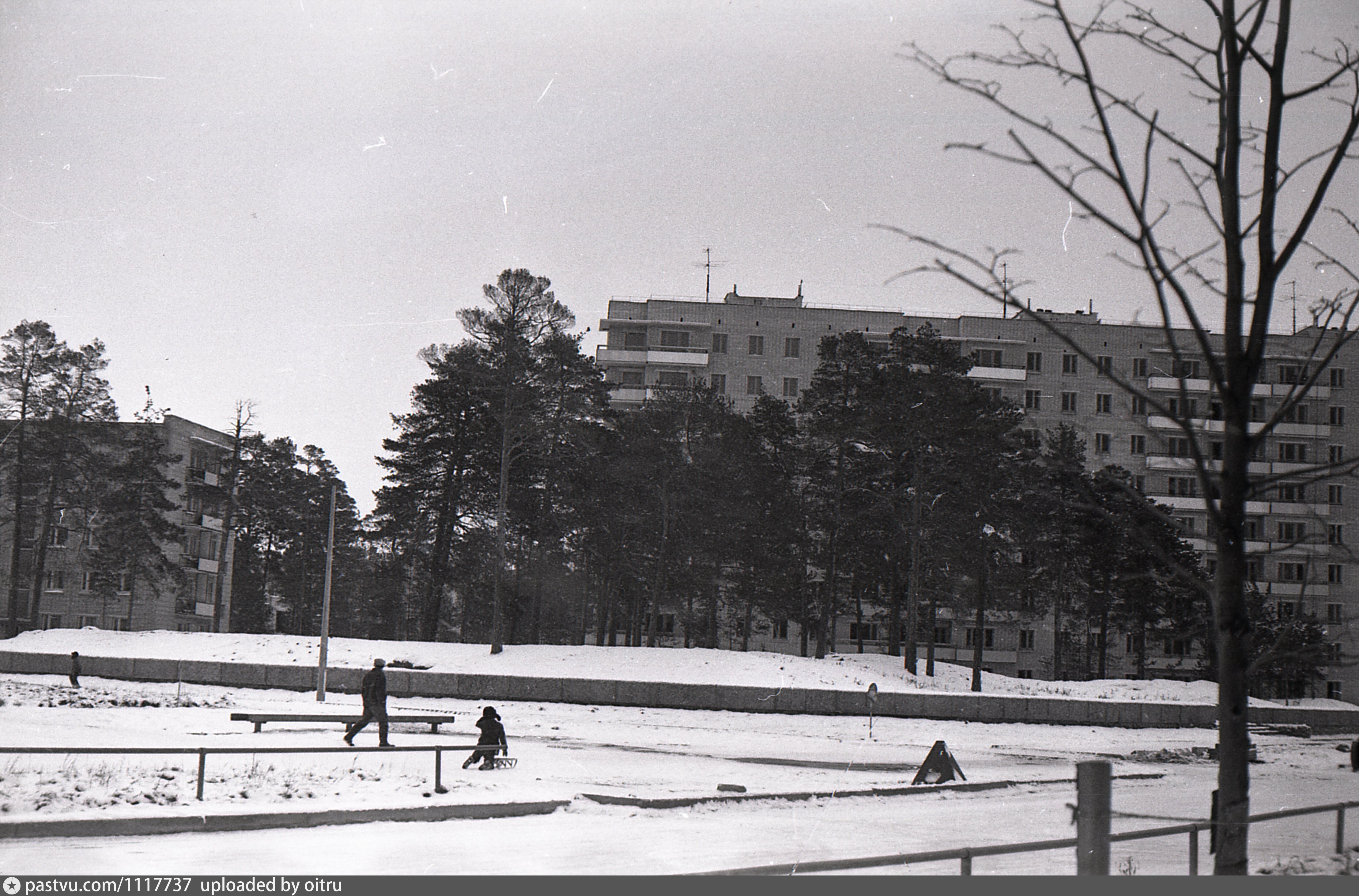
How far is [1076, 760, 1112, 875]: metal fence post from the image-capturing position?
4.91 meters

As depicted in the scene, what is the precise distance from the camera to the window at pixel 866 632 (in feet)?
244

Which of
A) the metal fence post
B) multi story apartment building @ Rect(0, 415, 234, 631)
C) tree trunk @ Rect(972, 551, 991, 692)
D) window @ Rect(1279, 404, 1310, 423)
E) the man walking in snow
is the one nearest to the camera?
the metal fence post

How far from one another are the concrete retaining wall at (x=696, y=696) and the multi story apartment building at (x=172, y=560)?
753 inches

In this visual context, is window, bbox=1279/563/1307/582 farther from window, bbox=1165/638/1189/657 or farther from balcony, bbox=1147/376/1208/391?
balcony, bbox=1147/376/1208/391

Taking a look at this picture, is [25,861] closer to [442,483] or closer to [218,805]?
[218,805]

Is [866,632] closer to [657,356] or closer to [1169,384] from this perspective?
[657,356]

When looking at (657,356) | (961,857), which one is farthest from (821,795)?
(657,356)

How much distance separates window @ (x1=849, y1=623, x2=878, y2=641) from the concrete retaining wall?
31.0 meters

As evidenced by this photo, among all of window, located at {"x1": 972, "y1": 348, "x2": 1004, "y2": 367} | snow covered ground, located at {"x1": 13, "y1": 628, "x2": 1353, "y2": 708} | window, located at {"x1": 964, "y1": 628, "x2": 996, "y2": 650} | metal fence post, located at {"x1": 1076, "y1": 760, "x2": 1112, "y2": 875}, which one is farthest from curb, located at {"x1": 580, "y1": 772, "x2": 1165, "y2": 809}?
window, located at {"x1": 972, "y1": 348, "x2": 1004, "y2": 367}

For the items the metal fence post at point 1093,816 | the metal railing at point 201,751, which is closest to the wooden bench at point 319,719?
the metal railing at point 201,751

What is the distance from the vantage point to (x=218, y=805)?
12734 mm

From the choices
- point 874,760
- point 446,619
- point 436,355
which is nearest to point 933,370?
point 436,355

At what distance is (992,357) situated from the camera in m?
83.0

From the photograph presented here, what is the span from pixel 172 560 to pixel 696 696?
150 ft
